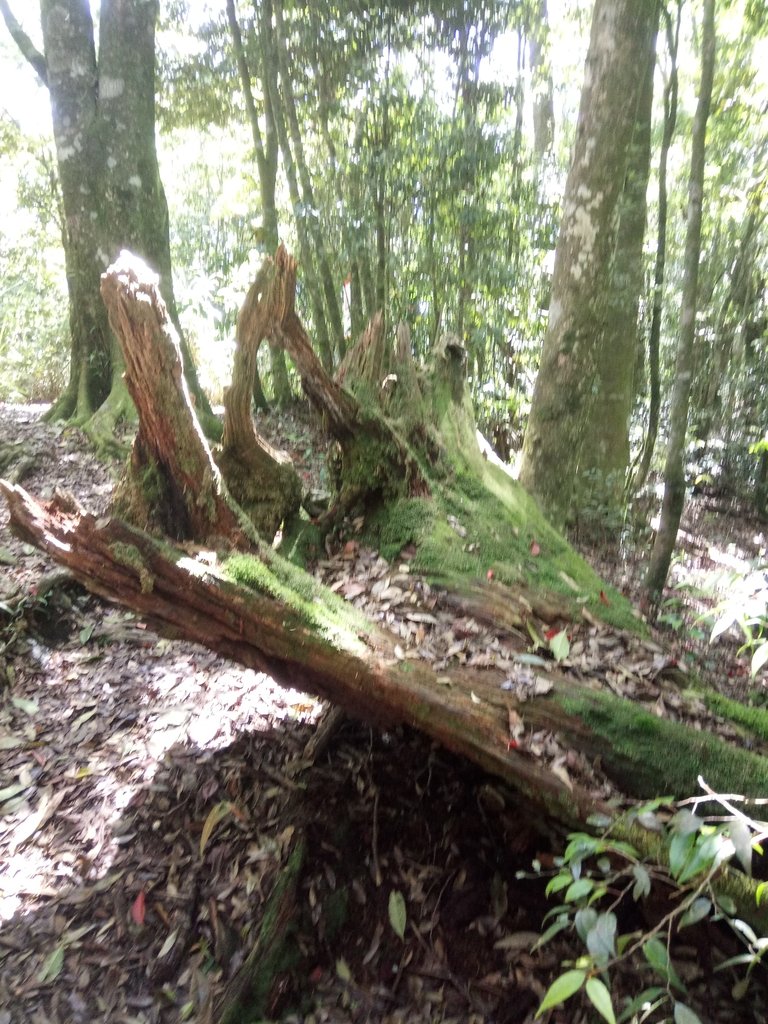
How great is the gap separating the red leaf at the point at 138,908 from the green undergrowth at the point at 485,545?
6.75 feet

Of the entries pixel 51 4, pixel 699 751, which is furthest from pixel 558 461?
pixel 51 4

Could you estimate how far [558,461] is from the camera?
6.38m

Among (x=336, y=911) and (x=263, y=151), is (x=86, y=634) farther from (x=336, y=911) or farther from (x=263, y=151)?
(x=263, y=151)

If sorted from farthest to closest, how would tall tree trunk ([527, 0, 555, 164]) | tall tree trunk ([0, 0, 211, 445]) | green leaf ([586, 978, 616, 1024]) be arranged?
tall tree trunk ([527, 0, 555, 164]) < tall tree trunk ([0, 0, 211, 445]) < green leaf ([586, 978, 616, 1024])

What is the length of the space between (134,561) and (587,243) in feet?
16.9

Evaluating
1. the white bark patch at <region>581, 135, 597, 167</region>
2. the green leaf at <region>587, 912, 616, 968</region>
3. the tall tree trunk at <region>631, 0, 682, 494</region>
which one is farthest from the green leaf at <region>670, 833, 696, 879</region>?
the tall tree trunk at <region>631, 0, 682, 494</region>

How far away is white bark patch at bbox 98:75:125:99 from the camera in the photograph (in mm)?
6742

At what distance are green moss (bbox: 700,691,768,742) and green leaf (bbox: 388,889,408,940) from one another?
1.71m

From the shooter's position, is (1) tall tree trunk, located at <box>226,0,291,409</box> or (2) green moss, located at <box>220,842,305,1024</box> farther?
(1) tall tree trunk, located at <box>226,0,291,409</box>

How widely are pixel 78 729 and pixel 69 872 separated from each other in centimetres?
88

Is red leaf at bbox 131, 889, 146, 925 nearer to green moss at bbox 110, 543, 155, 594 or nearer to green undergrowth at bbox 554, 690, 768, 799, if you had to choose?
green moss at bbox 110, 543, 155, 594

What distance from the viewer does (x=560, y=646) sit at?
10.5 feet

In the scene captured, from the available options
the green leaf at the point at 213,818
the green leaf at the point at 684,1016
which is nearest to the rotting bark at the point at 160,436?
the green leaf at the point at 213,818

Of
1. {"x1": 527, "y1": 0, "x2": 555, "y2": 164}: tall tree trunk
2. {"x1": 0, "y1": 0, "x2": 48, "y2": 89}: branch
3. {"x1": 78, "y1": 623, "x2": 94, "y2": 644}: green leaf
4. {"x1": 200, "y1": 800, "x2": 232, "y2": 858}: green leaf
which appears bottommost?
{"x1": 200, "y1": 800, "x2": 232, "y2": 858}: green leaf
